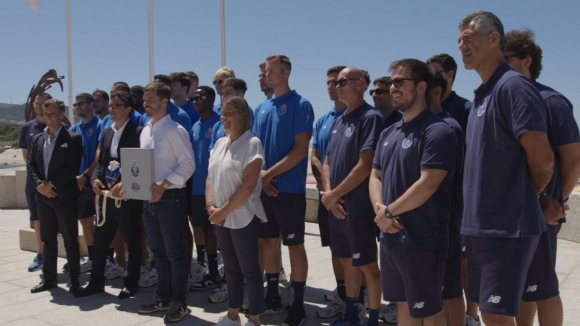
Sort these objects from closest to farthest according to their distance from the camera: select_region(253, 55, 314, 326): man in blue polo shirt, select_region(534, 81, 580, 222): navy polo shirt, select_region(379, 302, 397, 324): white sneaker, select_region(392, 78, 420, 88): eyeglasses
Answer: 1. select_region(534, 81, 580, 222): navy polo shirt
2. select_region(392, 78, 420, 88): eyeglasses
3. select_region(379, 302, 397, 324): white sneaker
4. select_region(253, 55, 314, 326): man in blue polo shirt

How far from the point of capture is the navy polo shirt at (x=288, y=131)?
4859 millimetres

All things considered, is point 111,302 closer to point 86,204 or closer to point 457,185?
point 86,204

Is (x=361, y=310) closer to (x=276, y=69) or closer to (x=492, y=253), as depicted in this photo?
(x=492, y=253)

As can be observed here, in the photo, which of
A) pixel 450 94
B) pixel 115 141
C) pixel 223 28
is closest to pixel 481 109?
pixel 450 94

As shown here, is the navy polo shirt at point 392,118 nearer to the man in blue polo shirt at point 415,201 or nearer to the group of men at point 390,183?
the group of men at point 390,183

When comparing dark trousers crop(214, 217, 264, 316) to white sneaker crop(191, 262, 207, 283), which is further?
white sneaker crop(191, 262, 207, 283)

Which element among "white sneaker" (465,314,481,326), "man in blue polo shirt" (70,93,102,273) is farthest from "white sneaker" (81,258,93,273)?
"white sneaker" (465,314,481,326)

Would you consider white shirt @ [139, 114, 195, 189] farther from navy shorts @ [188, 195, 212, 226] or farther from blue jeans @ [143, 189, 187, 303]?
navy shorts @ [188, 195, 212, 226]

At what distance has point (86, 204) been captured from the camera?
6.57 metres

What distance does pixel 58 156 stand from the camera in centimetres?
576

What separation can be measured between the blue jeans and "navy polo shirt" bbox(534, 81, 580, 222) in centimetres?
316

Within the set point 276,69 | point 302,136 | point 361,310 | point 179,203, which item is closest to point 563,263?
point 361,310

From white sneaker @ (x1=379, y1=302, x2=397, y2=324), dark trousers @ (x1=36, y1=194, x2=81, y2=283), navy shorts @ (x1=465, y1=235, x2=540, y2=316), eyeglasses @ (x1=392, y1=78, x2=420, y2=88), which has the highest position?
eyeglasses @ (x1=392, y1=78, x2=420, y2=88)

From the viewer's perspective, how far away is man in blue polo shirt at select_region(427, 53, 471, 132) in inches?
162
